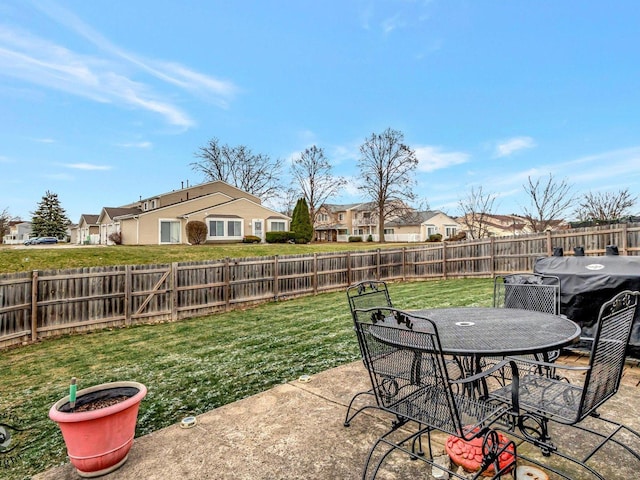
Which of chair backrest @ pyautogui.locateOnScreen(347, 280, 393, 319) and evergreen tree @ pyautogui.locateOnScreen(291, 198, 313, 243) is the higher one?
evergreen tree @ pyautogui.locateOnScreen(291, 198, 313, 243)

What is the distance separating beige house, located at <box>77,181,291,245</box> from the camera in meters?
21.6

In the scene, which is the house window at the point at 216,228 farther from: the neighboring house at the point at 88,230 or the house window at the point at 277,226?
the neighboring house at the point at 88,230

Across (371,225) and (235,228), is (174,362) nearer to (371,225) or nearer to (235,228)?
(235,228)

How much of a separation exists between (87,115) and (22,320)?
11.4m

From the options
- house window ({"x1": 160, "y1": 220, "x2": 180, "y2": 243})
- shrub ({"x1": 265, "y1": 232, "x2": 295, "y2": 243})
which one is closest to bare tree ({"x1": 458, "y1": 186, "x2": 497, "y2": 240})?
shrub ({"x1": 265, "y1": 232, "x2": 295, "y2": 243})

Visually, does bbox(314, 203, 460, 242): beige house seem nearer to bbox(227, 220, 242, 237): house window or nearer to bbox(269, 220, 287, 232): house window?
bbox(269, 220, 287, 232): house window

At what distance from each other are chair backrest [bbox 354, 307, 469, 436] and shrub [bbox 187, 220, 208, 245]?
20.3 m

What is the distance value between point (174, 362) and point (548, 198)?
23565mm

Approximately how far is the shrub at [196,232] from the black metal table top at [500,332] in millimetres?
19779

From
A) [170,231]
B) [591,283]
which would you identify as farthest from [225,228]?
[591,283]

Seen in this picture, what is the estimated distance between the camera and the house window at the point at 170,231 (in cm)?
2203

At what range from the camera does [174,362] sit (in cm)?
473

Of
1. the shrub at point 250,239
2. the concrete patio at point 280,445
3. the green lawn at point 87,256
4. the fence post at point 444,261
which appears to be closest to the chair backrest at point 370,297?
the concrete patio at point 280,445

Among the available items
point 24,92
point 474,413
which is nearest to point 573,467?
point 474,413
